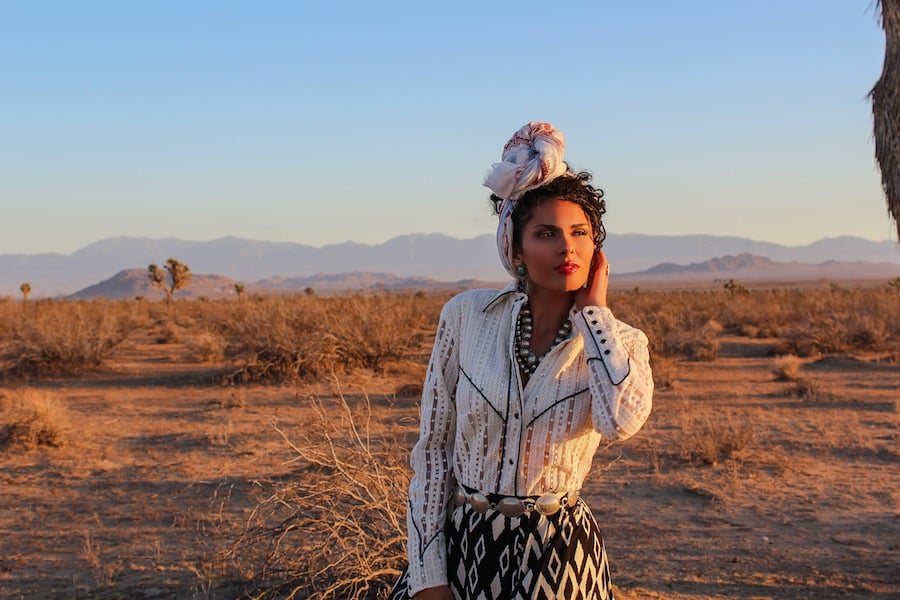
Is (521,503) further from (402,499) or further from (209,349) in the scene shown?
(209,349)

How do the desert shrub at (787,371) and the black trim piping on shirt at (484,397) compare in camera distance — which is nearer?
the black trim piping on shirt at (484,397)

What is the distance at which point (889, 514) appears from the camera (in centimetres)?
645

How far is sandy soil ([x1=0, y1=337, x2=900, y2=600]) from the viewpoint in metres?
5.21

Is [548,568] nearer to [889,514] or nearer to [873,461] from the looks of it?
[889,514]

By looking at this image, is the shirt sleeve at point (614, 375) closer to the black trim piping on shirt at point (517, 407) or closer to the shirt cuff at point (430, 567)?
the black trim piping on shirt at point (517, 407)

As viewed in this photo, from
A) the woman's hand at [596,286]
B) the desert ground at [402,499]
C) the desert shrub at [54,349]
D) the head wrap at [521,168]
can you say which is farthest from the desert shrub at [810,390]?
the desert shrub at [54,349]

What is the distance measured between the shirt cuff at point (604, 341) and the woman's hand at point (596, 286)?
5 cm

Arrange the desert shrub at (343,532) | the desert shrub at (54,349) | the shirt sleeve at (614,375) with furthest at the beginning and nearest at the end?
the desert shrub at (54,349), the desert shrub at (343,532), the shirt sleeve at (614,375)

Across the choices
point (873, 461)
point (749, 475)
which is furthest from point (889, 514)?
point (873, 461)

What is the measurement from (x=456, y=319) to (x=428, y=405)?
23cm

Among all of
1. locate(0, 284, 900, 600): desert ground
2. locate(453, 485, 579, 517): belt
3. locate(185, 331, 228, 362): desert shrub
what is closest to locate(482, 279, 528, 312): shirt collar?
locate(453, 485, 579, 517): belt

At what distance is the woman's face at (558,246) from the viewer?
203 cm

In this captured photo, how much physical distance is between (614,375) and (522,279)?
408 millimetres

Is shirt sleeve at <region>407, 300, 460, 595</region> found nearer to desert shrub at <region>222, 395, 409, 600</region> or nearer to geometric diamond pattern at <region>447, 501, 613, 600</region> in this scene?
geometric diamond pattern at <region>447, 501, 613, 600</region>
